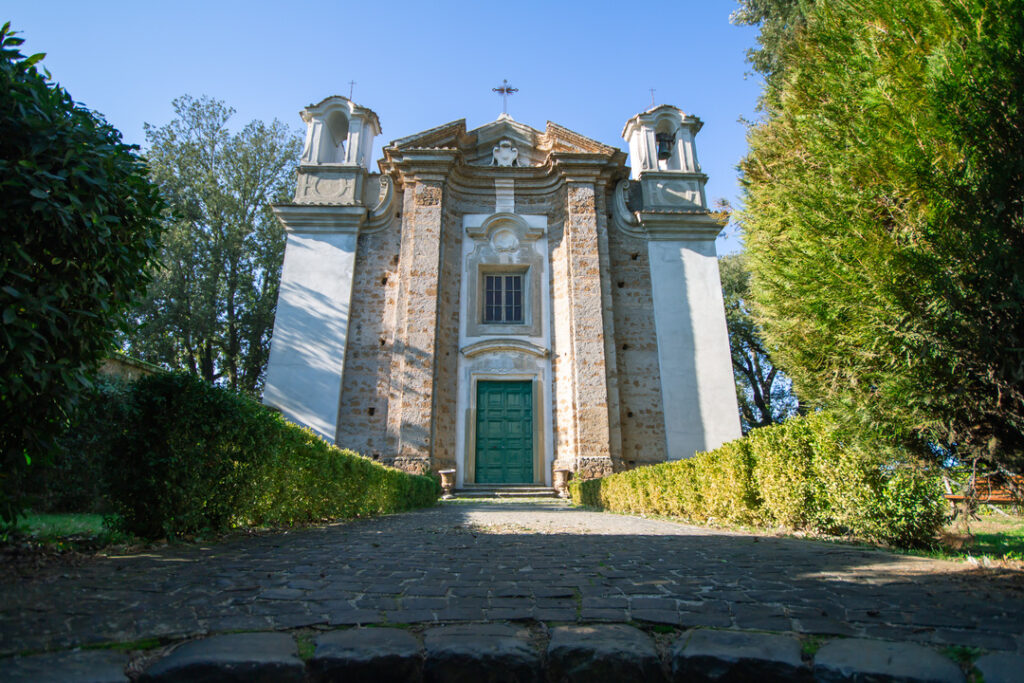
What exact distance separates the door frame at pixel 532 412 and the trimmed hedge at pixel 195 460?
9104 mm

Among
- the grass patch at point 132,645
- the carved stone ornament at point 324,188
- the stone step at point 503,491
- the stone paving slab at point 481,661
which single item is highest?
the carved stone ornament at point 324,188

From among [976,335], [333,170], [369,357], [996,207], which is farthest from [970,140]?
[333,170]

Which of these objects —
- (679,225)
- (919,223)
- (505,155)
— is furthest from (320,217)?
(919,223)

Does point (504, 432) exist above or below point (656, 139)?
below

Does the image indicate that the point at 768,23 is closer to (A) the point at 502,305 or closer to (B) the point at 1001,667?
(A) the point at 502,305

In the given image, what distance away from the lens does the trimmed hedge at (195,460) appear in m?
3.66

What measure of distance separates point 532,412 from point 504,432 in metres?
0.95

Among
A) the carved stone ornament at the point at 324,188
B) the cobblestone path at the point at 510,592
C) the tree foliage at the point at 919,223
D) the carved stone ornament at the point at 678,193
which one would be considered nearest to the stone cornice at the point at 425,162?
the carved stone ornament at the point at 324,188

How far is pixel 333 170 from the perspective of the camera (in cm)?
1605

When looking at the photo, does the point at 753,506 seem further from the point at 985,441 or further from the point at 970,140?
the point at 970,140

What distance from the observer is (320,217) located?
607 inches

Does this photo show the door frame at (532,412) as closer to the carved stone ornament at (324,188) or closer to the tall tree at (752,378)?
the carved stone ornament at (324,188)

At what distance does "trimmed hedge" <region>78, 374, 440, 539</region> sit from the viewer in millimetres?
3662

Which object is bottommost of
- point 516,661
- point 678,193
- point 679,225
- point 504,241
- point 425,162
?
point 516,661
